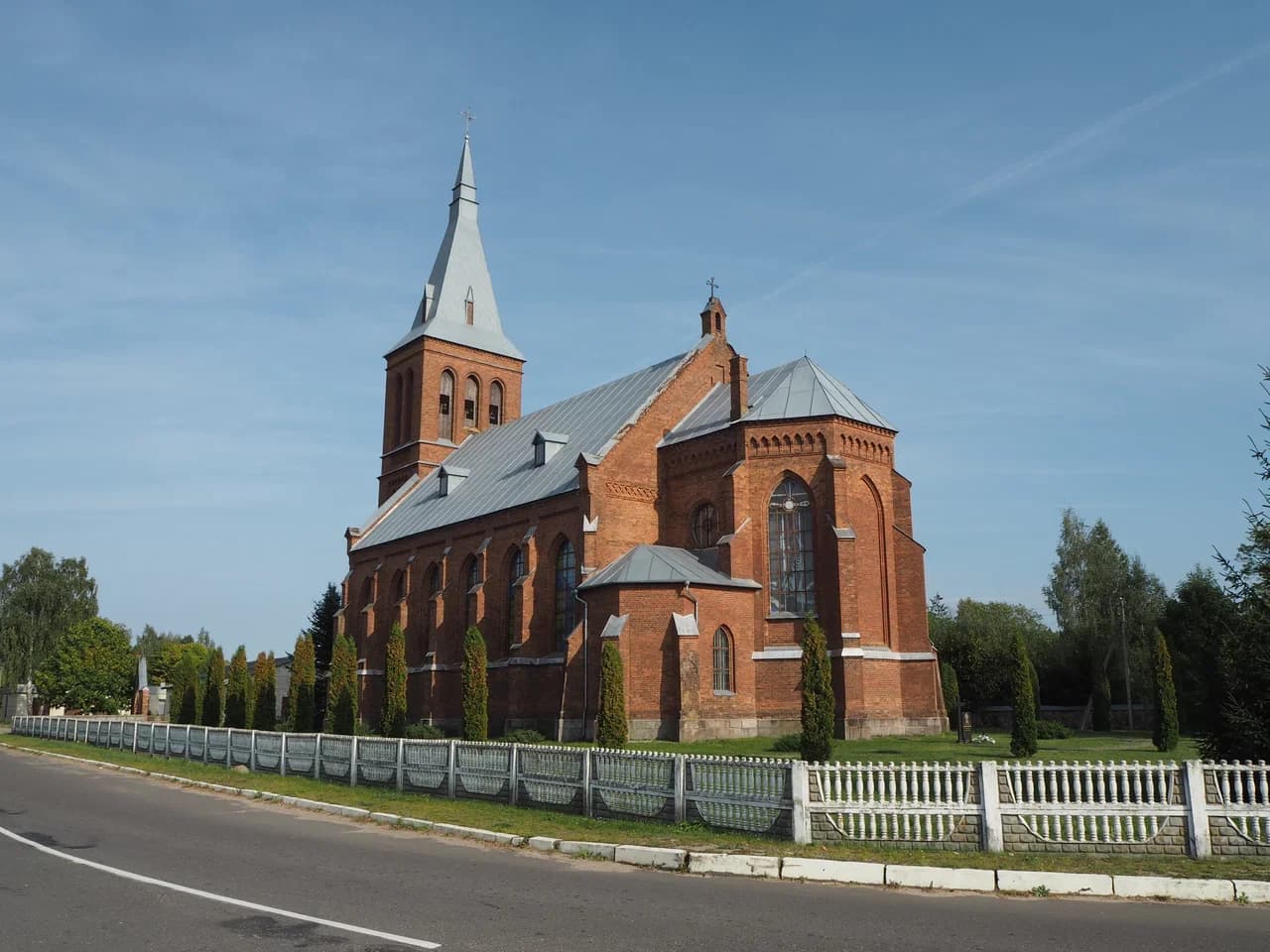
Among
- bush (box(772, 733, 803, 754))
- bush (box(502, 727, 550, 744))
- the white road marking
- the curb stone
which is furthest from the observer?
bush (box(502, 727, 550, 744))

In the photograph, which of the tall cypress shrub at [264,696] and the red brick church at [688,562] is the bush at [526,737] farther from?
the tall cypress shrub at [264,696]

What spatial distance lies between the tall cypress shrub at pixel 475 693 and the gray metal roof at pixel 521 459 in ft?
23.3

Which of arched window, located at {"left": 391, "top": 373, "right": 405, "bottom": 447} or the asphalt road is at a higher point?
arched window, located at {"left": 391, "top": 373, "right": 405, "bottom": 447}

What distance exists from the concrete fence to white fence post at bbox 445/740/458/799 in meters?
2.02

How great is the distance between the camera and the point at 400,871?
35.3ft

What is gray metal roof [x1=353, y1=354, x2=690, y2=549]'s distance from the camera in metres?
36.7

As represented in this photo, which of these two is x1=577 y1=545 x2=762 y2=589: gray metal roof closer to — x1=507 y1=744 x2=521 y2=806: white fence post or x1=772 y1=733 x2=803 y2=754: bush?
x1=772 y1=733 x2=803 y2=754: bush

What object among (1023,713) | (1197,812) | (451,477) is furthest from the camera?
(451,477)

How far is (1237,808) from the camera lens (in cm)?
1078

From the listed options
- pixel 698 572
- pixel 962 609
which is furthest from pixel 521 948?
pixel 962 609

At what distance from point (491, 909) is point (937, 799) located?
5.72 metres

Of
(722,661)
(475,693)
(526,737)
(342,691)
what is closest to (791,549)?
(722,661)

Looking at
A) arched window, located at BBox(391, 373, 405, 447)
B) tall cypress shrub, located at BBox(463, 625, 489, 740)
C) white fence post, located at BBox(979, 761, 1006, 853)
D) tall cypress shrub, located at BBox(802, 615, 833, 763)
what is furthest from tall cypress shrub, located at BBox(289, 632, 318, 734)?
white fence post, located at BBox(979, 761, 1006, 853)

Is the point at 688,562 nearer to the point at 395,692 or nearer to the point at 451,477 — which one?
the point at 395,692
